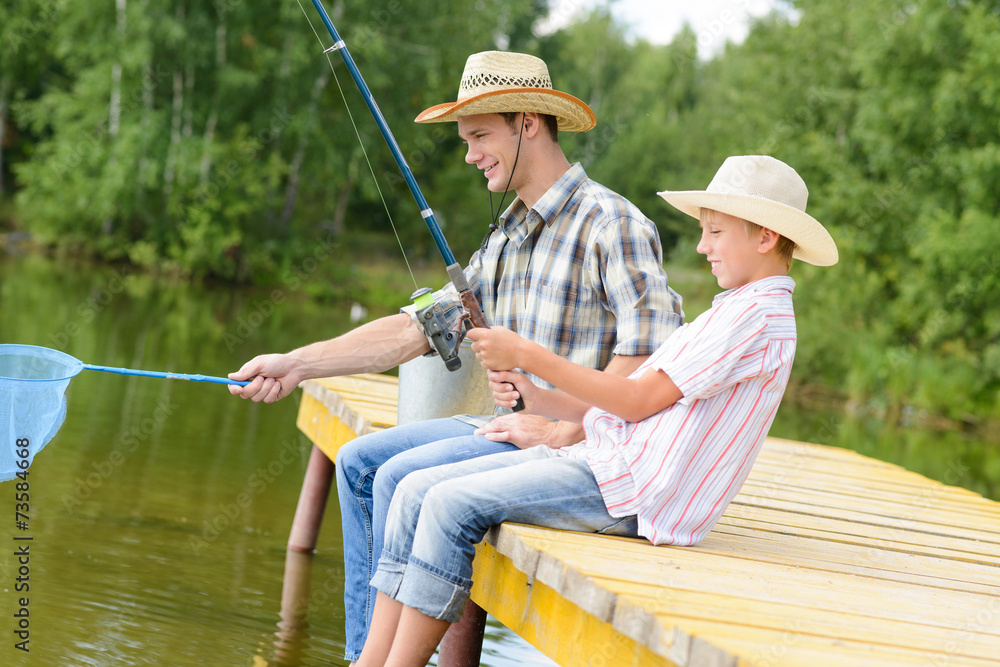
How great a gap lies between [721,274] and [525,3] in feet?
72.8

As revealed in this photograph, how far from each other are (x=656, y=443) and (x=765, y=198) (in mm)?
532

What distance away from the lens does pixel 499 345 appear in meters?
2.30

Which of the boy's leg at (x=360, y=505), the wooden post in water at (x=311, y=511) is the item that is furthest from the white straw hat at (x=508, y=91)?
the wooden post in water at (x=311, y=511)

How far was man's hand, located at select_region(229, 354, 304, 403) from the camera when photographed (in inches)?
104

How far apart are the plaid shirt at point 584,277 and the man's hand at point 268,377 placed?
498 millimetres

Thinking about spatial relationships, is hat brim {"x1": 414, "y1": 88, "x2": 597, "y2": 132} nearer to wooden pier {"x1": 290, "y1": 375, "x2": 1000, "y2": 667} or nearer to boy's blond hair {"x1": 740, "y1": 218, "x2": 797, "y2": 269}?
boy's blond hair {"x1": 740, "y1": 218, "x2": 797, "y2": 269}

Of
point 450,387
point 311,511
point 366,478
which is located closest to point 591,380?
point 366,478

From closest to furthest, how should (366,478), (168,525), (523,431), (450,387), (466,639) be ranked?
(523,431) → (366,478) → (466,639) → (450,387) → (168,525)

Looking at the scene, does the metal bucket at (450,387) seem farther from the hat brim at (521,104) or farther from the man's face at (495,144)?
the hat brim at (521,104)

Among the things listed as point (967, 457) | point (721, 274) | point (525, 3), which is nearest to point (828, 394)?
point (967, 457)

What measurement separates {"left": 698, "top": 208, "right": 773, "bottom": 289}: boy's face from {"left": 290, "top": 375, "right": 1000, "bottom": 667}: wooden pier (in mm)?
577

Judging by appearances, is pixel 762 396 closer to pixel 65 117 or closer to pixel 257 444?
pixel 257 444

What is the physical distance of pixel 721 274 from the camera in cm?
231

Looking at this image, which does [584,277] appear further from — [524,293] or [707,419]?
[707,419]
